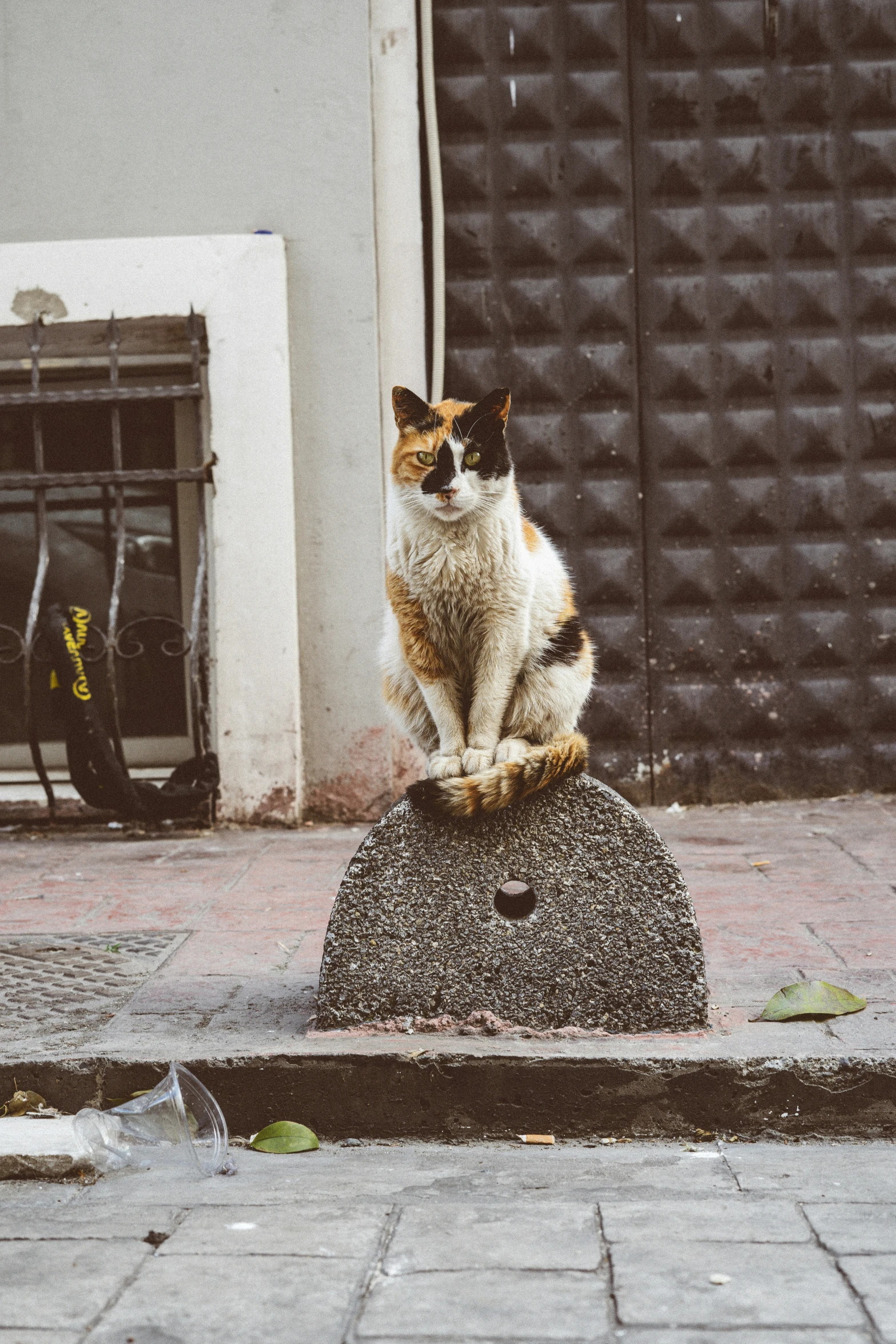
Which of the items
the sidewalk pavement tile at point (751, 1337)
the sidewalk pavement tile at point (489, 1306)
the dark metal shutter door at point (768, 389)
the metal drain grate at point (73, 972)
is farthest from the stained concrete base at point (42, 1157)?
the dark metal shutter door at point (768, 389)

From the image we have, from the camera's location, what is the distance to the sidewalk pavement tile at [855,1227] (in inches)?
82.4

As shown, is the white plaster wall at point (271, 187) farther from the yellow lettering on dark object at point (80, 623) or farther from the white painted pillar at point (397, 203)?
the yellow lettering on dark object at point (80, 623)

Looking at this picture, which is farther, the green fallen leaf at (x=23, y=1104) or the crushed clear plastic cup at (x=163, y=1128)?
the green fallen leaf at (x=23, y=1104)

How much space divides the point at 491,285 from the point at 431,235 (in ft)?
1.13

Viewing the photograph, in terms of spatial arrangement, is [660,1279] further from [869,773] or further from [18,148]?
[18,148]

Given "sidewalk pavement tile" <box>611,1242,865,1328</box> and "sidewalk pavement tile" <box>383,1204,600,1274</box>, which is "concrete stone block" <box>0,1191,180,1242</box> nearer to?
"sidewalk pavement tile" <box>383,1204,600,1274</box>

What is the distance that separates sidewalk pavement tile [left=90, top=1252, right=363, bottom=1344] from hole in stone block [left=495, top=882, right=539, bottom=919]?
1.03 meters

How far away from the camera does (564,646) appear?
3.09 meters

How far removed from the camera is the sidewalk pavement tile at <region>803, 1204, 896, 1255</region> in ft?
6.86

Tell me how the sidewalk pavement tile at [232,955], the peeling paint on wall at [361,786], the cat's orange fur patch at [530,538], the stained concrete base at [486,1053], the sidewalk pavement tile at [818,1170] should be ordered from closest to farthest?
the sidewalk pavement tile at [818,1170], the stained concrete base at [486,1053], the cat's orange fur patch at [530,538], the sidewalk pavement tile at [232,955], the peeling paint on wall at [361,786]

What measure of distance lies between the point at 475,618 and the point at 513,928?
0.68 m

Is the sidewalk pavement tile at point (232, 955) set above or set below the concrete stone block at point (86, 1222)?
above

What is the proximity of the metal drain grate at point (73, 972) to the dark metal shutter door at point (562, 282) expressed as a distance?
267 cm

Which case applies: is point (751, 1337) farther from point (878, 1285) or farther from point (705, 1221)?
point (705, 1221)
